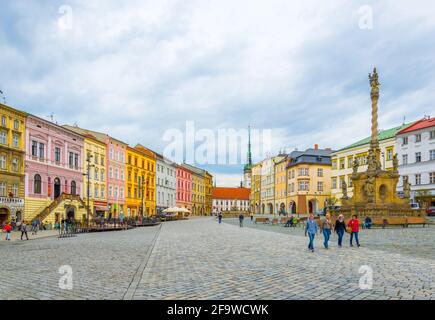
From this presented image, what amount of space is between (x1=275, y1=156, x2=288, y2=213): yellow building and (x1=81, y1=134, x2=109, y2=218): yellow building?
140 ft

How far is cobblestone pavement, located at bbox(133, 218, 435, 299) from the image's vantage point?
820 centimetres

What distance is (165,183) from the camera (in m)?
89.3

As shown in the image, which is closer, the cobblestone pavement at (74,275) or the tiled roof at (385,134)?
the cobblestone pavement at (74,275)

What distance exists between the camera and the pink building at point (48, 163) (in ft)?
140

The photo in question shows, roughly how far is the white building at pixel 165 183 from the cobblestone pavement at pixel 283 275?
7007 cm

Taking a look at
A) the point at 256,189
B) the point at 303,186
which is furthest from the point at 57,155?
the point at 256,189

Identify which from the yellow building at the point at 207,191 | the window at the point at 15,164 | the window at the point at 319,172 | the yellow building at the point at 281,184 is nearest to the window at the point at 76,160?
the window at the point at 15,164

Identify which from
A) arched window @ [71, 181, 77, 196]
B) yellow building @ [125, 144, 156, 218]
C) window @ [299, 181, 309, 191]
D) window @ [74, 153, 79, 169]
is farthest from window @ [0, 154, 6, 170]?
window @ [299, 181, 309, 191]

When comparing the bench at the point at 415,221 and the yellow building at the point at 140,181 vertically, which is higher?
the yellow building at the point at 140,181

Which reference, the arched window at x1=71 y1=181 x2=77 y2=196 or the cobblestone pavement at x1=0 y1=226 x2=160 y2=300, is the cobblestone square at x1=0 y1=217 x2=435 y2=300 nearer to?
the cobblestone pavement at x1=0 y1=226 x2=160 y2=300

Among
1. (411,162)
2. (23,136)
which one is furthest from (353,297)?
(411,162)

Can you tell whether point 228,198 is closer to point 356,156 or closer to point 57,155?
point 356,156

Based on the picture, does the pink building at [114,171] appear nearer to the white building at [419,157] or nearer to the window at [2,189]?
the window at [2,189]
